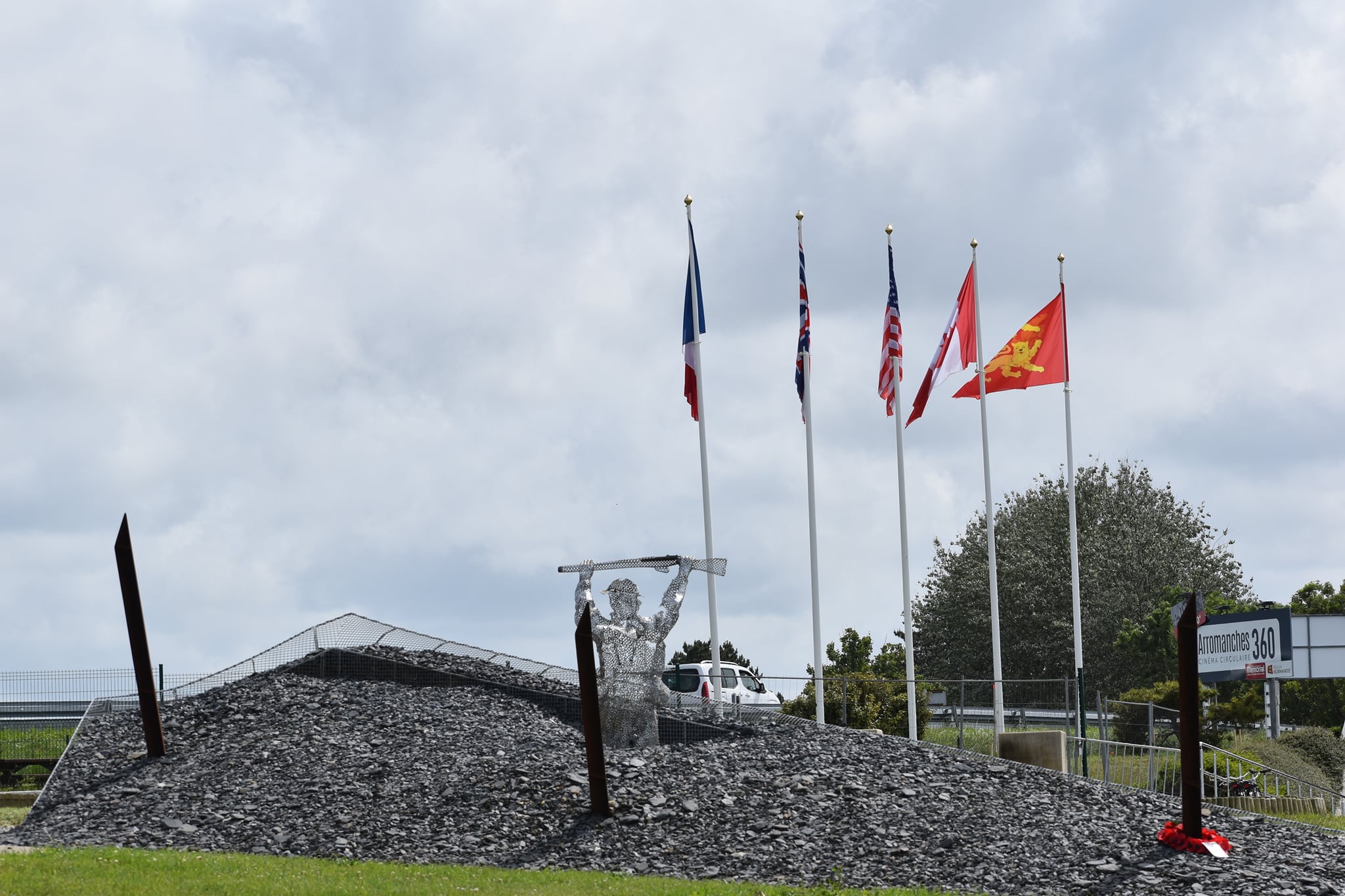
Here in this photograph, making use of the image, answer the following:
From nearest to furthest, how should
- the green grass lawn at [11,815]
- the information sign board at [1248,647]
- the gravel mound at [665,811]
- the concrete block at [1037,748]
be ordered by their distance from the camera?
1. the gravel mound at [665,811]
2. the concrete block at [1037,748]
3. the green grass lawn at [11,815]
4. the information sign board at [1248,647]

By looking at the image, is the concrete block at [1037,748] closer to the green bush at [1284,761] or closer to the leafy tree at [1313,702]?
the green bush at [1284,761]

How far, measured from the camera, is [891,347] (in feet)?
90.8

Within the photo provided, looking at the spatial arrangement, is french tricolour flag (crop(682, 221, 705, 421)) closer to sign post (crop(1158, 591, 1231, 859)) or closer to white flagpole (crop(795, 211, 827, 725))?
white flagpole (crop(795, 211, 827, 725))

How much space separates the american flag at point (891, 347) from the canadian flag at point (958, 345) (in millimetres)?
555

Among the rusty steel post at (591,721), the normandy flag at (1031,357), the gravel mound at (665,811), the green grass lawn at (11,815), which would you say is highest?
the normandy flag at (1031,357)

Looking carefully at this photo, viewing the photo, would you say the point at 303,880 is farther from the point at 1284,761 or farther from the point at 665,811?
the point at 1284,761

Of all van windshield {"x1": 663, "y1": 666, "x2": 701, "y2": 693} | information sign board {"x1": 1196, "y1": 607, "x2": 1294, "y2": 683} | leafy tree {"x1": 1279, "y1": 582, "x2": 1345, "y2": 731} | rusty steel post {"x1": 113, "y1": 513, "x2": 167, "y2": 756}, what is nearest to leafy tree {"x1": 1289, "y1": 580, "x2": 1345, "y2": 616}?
leafy tree {"x1": 1279, "y1": 582, "x2": 1345, "y2": 731}

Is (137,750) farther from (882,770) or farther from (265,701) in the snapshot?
(882,770)

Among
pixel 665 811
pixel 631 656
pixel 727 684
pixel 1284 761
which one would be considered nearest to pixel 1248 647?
pixel 1284 761

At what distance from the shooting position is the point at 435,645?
2725 cm

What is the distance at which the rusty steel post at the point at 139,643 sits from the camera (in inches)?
854

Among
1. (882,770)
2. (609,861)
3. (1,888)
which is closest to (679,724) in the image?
(882,770)

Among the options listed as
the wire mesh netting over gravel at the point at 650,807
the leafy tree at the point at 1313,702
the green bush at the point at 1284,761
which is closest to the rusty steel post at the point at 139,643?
the wire mesh netting over gravel at the point at 650,807

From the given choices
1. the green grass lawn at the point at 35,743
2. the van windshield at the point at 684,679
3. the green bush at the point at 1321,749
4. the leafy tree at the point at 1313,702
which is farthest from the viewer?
the leafy tree at the point at 1313,702
